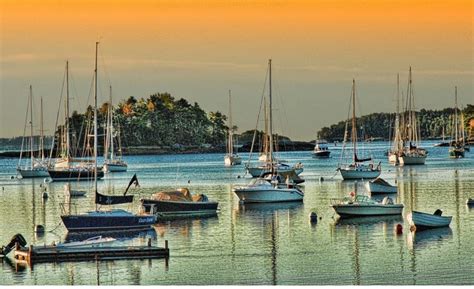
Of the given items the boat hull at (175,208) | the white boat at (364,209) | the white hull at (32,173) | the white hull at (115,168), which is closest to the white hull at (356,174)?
the white hull at (32,173)

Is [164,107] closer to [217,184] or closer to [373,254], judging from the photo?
[217,184]

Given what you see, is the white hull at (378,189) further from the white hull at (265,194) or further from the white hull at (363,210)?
the white hull at (363,210)

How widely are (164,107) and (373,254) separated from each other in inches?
4656

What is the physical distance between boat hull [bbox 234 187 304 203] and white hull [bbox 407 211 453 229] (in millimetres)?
9283

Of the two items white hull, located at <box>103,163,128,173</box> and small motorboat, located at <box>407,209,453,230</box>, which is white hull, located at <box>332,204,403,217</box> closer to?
small motorboat, located at <box>407,209,453,230</box>

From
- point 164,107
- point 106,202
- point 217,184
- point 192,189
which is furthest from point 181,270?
point 164,107

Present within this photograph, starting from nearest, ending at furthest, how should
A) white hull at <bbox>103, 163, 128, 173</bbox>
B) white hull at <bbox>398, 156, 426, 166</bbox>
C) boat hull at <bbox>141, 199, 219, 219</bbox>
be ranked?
boat hull at <bbox>141, 199, 219, 219</bbox> < white hull at <bbox>103, 163, 128, 173</bbox> < white hull at <bbox>398, 156, 426, 166</bbox>

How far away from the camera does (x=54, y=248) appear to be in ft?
78.0

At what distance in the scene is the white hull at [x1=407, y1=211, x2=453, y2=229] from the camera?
28016 mm

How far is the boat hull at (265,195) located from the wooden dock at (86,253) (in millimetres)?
13317

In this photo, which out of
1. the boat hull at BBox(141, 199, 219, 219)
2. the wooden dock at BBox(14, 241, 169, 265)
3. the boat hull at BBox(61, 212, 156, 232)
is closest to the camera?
the wooden dock at BBox(14, 241, 169, 265)

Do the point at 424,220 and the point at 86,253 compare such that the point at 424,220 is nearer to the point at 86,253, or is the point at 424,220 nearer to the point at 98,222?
the point at 98,222

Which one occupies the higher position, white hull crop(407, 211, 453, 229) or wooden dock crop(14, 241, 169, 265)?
white hull crop(407, 211, 453, 229)

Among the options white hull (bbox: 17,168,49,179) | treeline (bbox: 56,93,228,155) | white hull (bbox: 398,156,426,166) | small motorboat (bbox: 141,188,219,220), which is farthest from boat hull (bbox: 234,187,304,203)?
treeline (bbox: 56,93,228,155)
